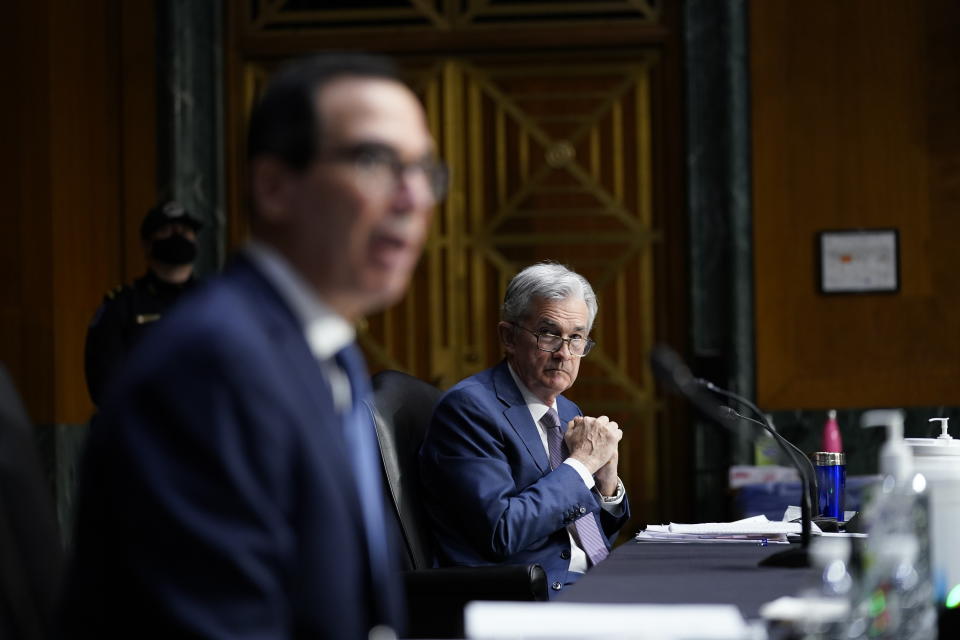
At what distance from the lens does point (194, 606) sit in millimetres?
1014

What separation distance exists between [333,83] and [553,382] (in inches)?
80.7

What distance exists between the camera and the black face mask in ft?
16.5

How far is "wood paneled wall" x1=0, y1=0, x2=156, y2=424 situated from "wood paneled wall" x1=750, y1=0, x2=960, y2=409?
9.47 ft

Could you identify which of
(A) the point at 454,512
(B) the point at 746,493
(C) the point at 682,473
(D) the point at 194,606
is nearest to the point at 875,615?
(D) the point at 194,606

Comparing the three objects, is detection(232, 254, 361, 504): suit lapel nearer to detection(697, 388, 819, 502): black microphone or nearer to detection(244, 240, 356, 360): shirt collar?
detection(244, 240, 356, 360): shirt collar

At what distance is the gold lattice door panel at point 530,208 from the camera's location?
607cm

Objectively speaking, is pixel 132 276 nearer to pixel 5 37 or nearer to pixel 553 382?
pixel 5 37

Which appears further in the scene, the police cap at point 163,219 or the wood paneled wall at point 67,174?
the wood paneled wall at point 67,174

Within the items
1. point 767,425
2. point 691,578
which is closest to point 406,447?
point 767,425

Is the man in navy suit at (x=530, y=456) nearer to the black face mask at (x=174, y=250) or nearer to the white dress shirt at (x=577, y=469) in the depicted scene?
the white dress shirt at (x=577, y=469)

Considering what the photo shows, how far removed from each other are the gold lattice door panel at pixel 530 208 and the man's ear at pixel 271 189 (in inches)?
192

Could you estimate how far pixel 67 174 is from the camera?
19.4ft

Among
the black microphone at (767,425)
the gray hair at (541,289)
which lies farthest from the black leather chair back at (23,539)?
the gray hair at (541,289)

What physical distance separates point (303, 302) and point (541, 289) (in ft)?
6.81
